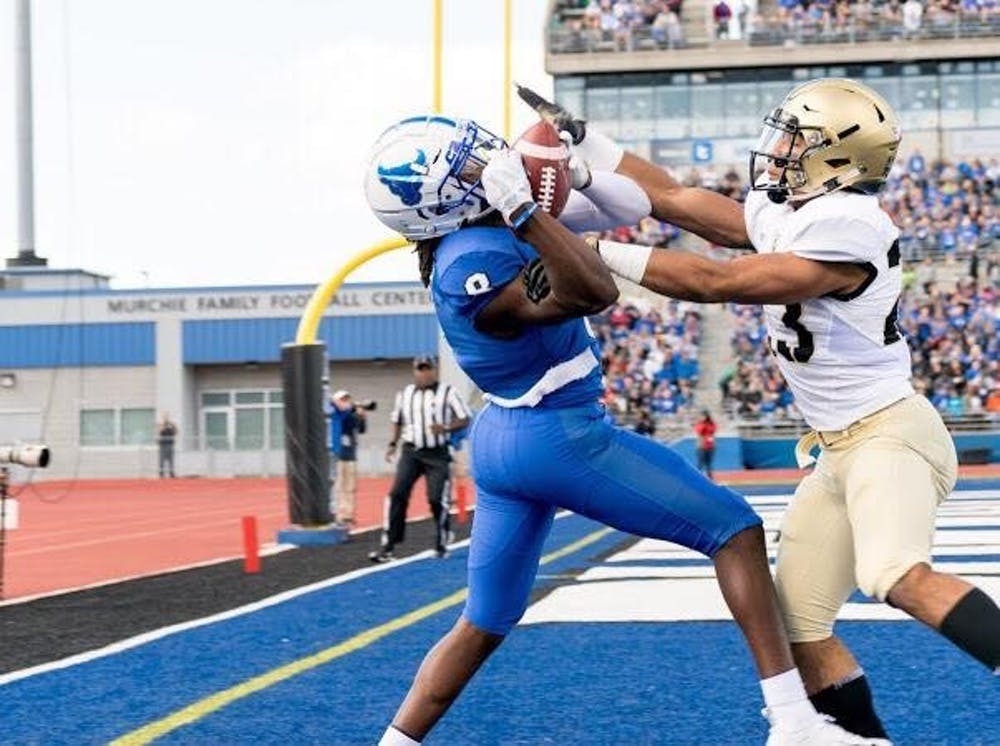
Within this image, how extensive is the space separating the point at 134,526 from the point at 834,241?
1539 cm

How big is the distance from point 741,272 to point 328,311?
32244 millimetres

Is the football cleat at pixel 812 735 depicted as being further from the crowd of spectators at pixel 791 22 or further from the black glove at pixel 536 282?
the crowd of spectators at pixel 791 22

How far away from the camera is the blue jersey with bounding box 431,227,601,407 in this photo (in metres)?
3.44

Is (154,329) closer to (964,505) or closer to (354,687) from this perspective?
(964,505)

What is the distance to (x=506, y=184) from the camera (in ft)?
10.4

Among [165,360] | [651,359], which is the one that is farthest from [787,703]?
[165,360]

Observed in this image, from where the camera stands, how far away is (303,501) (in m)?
12.9

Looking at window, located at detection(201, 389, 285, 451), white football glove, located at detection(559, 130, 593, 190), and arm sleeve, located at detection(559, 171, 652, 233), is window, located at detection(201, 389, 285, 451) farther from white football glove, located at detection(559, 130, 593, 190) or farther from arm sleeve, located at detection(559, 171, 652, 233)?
white football glove, located at detection(559, 130, 593, 190)

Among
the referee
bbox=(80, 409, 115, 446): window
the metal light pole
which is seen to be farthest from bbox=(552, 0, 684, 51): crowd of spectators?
the referee

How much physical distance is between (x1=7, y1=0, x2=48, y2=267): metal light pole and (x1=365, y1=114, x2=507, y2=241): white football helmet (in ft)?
112

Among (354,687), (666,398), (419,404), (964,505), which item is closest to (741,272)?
(354,687)

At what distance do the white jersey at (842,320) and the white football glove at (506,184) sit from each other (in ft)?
2.14

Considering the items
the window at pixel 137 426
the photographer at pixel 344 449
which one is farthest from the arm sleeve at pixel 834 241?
the window at pixel 137 426

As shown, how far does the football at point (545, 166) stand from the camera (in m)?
3.34
